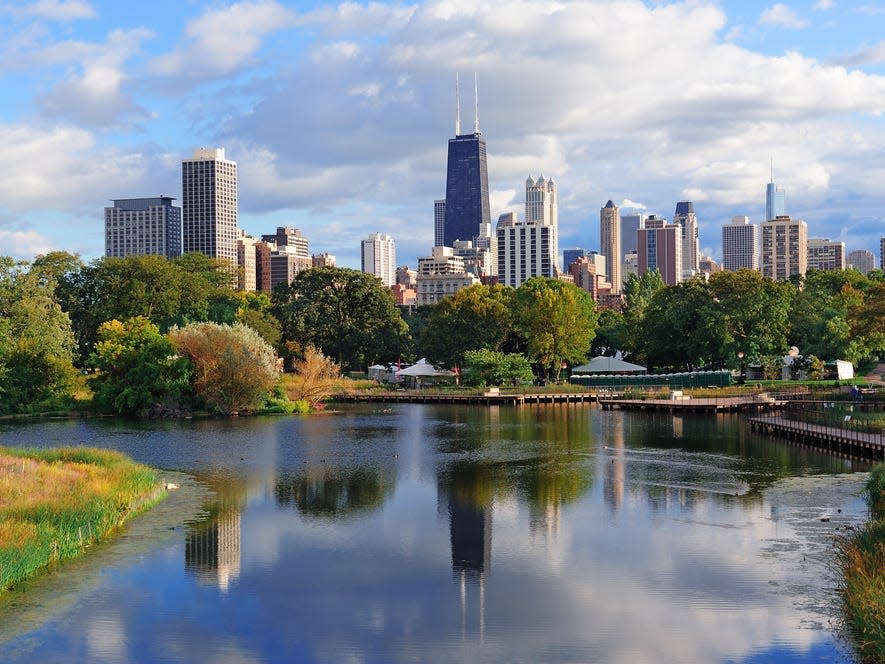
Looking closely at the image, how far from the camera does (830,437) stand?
4381cm

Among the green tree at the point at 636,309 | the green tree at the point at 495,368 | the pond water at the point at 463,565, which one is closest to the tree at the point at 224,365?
the pond water at the point at 463,565

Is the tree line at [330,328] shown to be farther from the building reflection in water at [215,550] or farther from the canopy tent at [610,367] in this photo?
the building reflection in water at [215,550]

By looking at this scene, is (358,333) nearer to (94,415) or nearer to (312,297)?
(312,297)

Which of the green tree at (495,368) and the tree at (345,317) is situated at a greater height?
the tree at (345,317)

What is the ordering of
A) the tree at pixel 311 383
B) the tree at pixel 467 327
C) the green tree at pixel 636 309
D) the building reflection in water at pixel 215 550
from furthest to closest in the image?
the green tree at pixel 636 309 → the tree at pixel 467 327 → the tree at pixel 311 383 → the building reflection in water at pixel 215 550

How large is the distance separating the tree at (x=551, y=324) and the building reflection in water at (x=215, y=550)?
5581 centimetres

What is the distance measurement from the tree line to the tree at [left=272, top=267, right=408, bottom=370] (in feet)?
0.46

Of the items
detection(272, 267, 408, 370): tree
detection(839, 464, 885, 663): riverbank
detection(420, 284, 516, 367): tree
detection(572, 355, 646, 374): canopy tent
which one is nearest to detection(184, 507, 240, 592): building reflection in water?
detection(839, 464, 885, 663): riverbank

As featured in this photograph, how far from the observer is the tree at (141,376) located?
2480 inches

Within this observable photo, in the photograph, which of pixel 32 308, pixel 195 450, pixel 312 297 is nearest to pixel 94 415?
pixel 32 308

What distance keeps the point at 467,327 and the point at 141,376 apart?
105 feet

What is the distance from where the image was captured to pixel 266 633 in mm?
18312

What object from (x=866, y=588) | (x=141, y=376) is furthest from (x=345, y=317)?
(x=866, y=588)

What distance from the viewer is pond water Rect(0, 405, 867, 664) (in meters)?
17.7
